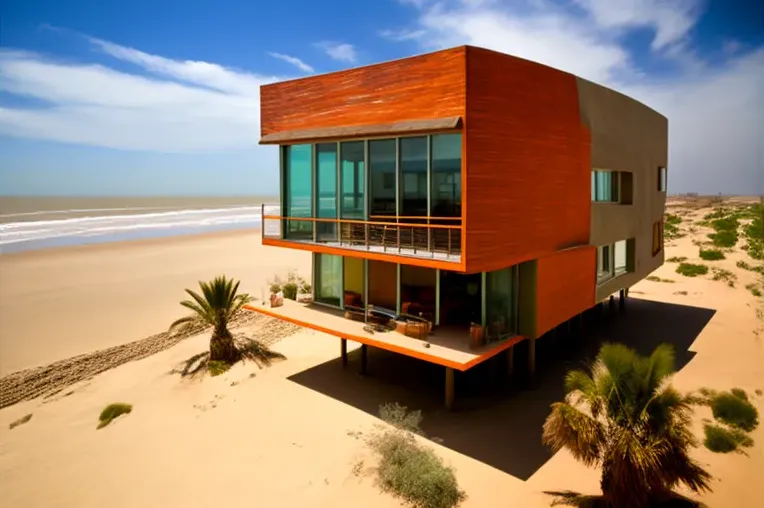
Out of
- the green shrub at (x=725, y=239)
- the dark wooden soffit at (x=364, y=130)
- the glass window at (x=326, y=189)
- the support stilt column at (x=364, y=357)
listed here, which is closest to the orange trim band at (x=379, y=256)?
the glass window at (x=326, y=189)

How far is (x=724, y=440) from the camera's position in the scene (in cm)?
1140

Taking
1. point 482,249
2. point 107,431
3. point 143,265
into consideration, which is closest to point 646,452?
point 482,249

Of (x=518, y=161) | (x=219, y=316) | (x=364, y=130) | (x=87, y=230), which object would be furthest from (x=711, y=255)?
(x=87, y=230)

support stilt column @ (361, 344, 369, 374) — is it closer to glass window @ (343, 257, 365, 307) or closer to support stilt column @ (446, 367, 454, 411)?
glass window @ (343, 257, 365, 307)

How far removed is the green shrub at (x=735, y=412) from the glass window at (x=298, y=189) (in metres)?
11.7

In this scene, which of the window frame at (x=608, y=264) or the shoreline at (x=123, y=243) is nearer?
the window frame at (x=608, y=264)

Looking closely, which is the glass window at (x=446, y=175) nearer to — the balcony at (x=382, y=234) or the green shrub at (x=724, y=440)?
the balcony at (x=382, y=234)

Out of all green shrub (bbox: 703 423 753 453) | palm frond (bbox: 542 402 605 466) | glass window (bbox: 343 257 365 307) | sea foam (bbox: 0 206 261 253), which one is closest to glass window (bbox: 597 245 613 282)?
green shrub (bbox: 703 423 753 453)

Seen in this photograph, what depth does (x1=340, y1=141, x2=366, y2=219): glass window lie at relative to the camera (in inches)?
571

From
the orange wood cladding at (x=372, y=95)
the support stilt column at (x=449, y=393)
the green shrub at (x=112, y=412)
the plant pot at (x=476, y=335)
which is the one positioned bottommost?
the green shrub at (x=112, y=412)

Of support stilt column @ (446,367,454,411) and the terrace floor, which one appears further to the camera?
support stilt column @ (446,367,454,411)

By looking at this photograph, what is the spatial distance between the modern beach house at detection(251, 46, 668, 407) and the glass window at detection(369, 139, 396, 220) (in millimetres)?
41

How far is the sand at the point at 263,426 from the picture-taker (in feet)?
35.3

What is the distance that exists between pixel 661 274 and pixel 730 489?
25440 mm
